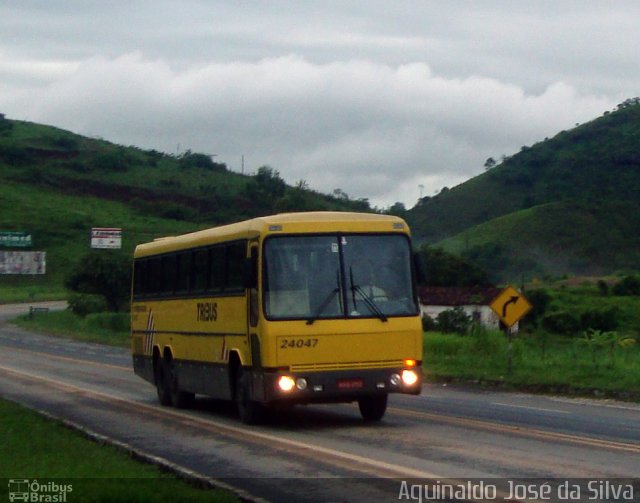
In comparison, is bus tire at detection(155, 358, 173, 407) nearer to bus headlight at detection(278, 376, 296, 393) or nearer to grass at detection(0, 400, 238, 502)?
grass at detection(0, 400, 238, 502)

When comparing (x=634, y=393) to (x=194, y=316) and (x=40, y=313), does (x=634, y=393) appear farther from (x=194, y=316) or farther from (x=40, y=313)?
(x=40, y=313)

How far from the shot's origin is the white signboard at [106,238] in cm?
7338

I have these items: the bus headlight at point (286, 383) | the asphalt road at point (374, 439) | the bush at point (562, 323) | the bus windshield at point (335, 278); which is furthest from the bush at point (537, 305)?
the bus headlight at point (286, 383)

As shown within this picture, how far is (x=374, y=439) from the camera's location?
51.9 feet

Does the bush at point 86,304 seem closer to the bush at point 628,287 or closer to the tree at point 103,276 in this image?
the tree at point 103,276

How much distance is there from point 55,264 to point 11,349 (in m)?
48.0

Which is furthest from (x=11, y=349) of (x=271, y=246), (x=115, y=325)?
(x=271, y=246)

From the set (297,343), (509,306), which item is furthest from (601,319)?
(297,343)

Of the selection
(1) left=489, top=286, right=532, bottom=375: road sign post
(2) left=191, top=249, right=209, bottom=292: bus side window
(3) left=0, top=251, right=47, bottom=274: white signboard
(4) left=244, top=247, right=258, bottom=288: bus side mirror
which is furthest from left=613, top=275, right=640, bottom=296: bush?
(4) left=244, top=247, right=258, bottom=288: bus side mirror

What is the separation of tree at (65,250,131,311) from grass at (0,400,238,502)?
196 feet

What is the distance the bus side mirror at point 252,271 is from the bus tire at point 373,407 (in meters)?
2.54

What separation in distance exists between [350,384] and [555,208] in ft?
231

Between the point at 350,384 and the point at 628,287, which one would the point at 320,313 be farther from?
the point at 628,287

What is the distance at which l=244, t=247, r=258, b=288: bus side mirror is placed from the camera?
56.6ft
